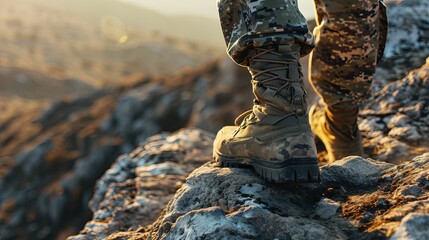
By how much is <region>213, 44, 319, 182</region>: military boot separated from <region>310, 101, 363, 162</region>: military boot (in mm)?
1017

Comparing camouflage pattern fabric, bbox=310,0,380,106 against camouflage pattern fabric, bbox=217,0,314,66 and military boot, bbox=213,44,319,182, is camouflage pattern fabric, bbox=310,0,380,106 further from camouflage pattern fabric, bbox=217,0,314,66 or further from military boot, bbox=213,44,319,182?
military boot, bbox=213,44,319,182

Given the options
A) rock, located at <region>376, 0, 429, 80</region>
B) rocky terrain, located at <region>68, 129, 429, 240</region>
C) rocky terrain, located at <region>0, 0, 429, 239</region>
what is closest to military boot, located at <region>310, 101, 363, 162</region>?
rocky terrain, located at <region>0, 0, 429, 239</region>

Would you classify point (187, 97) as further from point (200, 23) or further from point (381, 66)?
point (200, 23)

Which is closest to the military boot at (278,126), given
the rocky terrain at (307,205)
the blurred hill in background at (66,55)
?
the rocky terrain at (307,205)

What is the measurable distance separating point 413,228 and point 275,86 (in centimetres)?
100

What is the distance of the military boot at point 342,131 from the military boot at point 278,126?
1.02 metres

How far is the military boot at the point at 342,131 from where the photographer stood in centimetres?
331

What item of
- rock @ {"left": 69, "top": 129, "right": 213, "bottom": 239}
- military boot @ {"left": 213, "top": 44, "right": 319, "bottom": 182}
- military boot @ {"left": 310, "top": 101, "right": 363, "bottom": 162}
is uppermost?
military boot @ {"left": 213, "top": 44, "right": 319, "bottom": 182}

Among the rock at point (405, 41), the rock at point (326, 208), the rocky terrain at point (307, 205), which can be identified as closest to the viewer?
the rocky terrain at point (307, 205)

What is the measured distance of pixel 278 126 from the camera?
92.5 inches

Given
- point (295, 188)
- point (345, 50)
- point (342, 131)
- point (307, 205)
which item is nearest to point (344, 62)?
point (345, 50)

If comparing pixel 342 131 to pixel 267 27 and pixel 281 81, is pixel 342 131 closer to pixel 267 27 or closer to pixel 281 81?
pixel 281 81

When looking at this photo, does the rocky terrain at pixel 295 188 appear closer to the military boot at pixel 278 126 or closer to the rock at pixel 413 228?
the rock at pixel 413 228

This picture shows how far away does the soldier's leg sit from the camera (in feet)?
7.42
